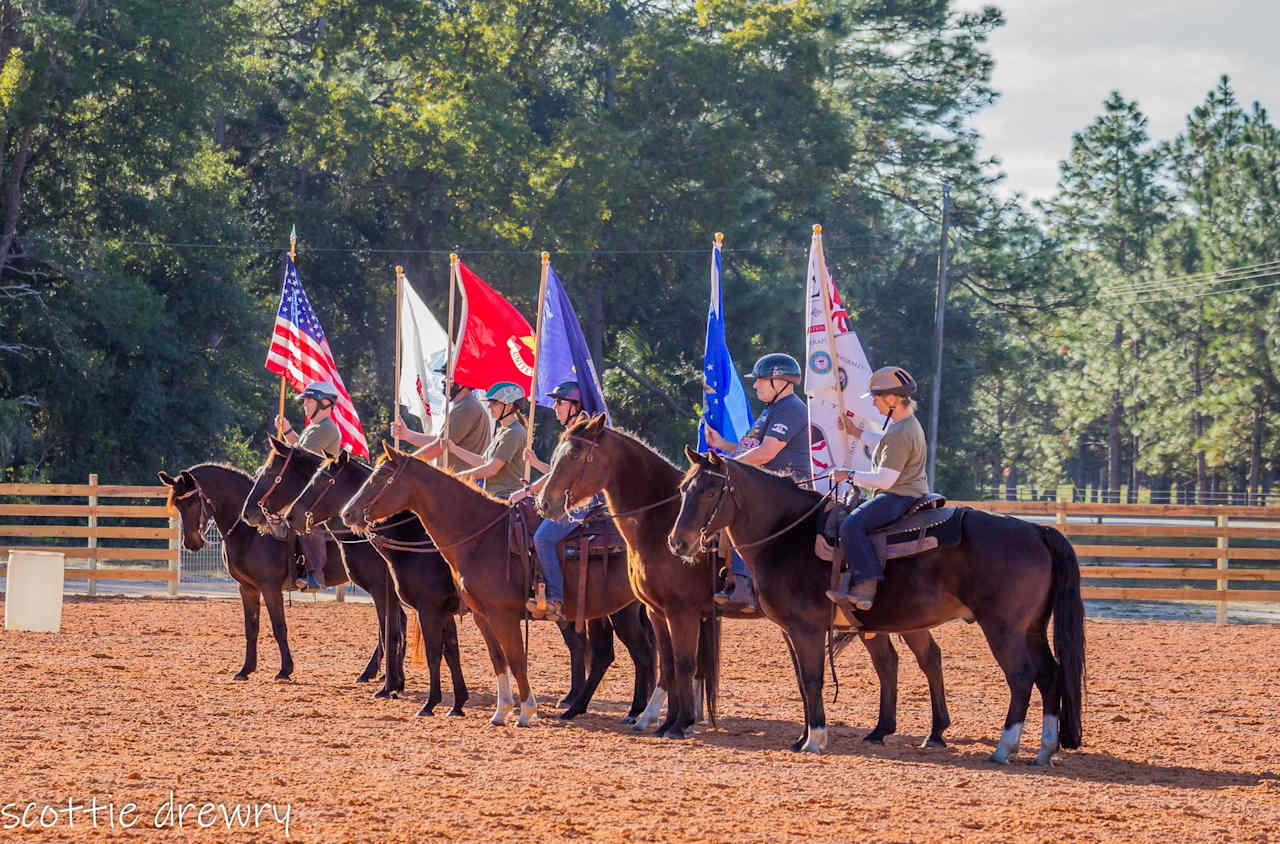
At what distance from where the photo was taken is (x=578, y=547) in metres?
11.5

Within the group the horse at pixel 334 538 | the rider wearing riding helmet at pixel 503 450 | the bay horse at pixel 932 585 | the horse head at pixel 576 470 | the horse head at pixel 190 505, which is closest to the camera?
the bay horse at pixel 932 585

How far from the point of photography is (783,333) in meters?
38.9

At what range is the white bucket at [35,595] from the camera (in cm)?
1745

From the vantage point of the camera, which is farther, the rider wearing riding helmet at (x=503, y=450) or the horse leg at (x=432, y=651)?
the rider wearing riding helmet at (x=503, y=450)

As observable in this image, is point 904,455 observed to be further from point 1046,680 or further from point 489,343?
point 489,343

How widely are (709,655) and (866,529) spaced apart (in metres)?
1.97

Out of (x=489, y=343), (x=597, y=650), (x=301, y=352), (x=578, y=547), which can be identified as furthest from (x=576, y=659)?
(x=301, y=352)

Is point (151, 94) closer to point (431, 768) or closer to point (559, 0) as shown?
point (559, 0)

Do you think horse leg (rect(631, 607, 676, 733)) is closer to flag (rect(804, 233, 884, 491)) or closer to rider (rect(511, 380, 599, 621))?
rider (rect(511, 380, 599, 621))

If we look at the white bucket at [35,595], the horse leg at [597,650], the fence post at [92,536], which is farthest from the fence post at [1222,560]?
the fence post at [92,536]

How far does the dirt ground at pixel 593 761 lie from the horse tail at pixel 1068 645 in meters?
0.26

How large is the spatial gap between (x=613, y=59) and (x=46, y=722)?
107ft

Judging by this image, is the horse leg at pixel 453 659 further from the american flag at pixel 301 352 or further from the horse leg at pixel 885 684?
the american flag at pixel 301 352

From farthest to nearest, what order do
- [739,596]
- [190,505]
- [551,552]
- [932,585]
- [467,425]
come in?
[190,505] → [467,425] → [551,552] → [739,596] → [932,585]
